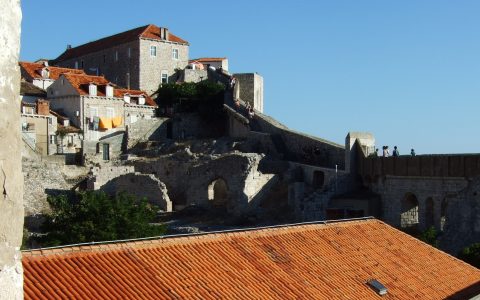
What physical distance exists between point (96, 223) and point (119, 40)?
4217cm

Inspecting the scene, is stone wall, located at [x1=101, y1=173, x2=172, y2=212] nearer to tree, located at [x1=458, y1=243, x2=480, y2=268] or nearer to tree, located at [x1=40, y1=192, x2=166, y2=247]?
tree, located at [x1=40, y1=192, x2=166, y2=247]

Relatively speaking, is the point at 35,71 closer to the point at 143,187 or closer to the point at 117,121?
the point at 117,121

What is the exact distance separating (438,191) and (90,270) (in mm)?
27145

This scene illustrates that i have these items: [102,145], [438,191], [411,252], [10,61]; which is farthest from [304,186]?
[10,61]

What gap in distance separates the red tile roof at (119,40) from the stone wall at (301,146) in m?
16.6

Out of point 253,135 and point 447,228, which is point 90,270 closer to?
point 447,228

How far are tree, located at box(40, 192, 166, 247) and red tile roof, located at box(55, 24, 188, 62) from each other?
123ft

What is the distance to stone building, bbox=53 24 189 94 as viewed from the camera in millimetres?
63594

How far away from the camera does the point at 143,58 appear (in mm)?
63469

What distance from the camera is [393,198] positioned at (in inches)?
1463

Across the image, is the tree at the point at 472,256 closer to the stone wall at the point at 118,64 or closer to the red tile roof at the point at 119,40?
the stone wall at the point at 118,64

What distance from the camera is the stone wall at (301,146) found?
43.6m

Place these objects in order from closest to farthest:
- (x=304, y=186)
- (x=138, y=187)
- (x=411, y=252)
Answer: (x=411, y=252), (x=304, y=186), (x=138, y=187)

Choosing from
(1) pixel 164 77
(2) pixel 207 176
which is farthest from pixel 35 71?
(2) pixel 207 176
